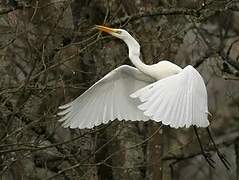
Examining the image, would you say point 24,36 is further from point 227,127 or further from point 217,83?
point 217,83

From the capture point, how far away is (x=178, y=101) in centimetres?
508

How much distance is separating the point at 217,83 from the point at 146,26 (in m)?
4.89

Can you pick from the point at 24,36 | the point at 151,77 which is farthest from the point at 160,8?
the point at 24,36

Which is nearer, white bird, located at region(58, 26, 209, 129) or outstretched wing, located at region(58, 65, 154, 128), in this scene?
white bird, located at region(58, 26, 209, 129)

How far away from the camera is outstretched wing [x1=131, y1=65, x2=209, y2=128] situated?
193 inches

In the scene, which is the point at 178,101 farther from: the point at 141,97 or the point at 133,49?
the point at 133,49

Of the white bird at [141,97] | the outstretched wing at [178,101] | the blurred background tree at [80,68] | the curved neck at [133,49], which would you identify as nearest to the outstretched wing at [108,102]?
the white bird at [141,97]

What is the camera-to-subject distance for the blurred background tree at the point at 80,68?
5695 millimetres

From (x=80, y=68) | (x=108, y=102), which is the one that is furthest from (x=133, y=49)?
(x=80, y=68)

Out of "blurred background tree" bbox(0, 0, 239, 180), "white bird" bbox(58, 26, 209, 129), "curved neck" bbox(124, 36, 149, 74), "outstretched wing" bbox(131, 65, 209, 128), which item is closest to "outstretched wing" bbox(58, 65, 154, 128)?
"white bird" bbox(58, 26, 209, 129)

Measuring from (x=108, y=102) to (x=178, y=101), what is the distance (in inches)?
48.7

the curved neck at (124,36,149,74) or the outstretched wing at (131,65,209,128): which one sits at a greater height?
the curved neck at (124,36,149,74)

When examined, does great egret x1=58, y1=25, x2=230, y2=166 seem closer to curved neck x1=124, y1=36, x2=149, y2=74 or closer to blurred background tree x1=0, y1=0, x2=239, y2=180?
curved neck x1=124, y1=36, x2=149, y2=74

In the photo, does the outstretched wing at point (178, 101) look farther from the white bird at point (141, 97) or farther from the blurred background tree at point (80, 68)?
the blurred background tree at point (80, 68)
